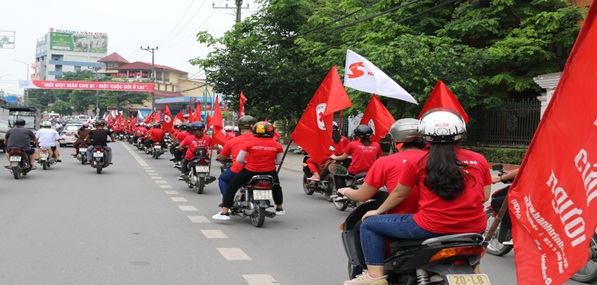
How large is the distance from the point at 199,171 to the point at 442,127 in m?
10.5

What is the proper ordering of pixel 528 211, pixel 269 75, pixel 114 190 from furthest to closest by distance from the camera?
pixel 269 75 → pixel 114 190 → pixel 528 211

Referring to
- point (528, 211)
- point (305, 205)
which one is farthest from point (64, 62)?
point (528, 211)

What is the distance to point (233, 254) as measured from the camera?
7473mm

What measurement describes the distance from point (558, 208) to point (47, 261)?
211 inches

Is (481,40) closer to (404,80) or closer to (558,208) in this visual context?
(404,80)

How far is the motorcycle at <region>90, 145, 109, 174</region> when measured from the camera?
19.0 metres

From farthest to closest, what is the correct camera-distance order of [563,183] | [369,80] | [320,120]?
[369,80]
[320,120]
[563,183]

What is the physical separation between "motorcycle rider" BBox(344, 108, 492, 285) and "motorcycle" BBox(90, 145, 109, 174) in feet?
51.3

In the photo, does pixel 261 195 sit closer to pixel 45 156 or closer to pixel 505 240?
pixel 505 240

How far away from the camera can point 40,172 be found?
19391 mm

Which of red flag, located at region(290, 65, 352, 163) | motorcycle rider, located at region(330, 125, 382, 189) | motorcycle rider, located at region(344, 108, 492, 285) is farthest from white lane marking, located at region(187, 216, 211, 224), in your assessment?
motorcycle rider, located at region(344, 108, 492, 285)

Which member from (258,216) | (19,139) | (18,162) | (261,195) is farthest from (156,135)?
(261,195)

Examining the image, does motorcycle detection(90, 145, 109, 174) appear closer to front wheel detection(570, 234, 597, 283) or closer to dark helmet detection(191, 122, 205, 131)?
dark helmet detection(191, 122, 205, 131)

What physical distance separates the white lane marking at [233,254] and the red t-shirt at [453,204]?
326 cm
